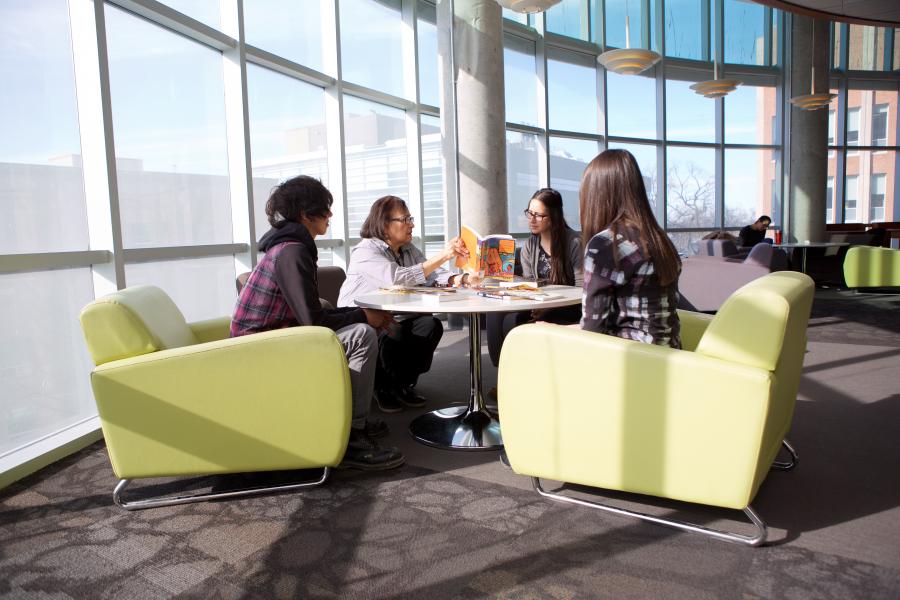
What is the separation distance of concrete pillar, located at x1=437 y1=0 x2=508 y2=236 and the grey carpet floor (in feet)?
11.6

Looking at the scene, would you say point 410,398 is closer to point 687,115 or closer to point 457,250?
point 457,250

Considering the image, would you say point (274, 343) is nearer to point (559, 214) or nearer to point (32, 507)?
point (32, 507)

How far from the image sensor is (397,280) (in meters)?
3.21

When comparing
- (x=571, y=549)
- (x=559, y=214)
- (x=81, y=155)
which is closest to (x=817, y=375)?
(x=559, y=214)

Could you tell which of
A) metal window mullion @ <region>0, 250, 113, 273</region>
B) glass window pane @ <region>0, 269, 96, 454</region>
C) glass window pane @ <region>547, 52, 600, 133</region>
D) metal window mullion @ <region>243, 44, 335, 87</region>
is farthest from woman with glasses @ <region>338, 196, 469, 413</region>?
glass window pane @ <region>547, 52, 600, 133</region>

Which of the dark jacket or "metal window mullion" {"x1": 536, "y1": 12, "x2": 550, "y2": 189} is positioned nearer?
the dark jacket

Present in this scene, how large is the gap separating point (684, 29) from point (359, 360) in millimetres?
10812

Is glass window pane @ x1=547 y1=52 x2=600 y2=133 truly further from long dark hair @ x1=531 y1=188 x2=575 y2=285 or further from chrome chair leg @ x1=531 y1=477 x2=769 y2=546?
chrome chair leg @ x1=531 y1=477 x2=769 y2=546

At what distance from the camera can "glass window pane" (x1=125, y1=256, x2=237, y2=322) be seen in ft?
12.5

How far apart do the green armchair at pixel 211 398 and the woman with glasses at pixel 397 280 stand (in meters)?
1.01

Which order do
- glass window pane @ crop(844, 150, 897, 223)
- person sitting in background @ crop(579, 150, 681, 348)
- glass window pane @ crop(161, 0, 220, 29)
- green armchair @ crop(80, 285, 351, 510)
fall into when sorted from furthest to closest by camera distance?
glass window pane @ crop(844, 150, 897, 223) < glass window pane @ crop(161, 0, 220, 29) < green armchair @ crop(80, 285, 351, 510) < person sitting in background @ crop(579, 150, 681, 348)

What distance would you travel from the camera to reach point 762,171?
11797 mm

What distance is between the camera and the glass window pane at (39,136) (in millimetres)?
2895

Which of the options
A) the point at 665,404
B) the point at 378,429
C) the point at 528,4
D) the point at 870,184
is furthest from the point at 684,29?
the point at 665,404
